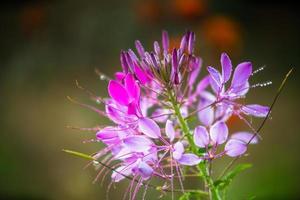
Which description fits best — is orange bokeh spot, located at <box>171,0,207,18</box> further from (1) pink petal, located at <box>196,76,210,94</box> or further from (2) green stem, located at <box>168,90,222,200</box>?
(2) green stem, located at <box>168,90,222,200</box>

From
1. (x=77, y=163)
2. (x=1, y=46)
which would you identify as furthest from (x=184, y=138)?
(x=1, y=46)

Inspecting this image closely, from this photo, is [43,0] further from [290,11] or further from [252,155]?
[252,155]

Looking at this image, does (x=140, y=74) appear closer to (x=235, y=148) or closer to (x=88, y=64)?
(x=235, y=148)

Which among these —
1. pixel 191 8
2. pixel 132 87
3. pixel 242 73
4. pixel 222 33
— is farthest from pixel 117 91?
pixel 191 8

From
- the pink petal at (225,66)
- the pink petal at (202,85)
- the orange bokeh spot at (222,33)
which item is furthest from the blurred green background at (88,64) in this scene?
the pink petal at (225,66)

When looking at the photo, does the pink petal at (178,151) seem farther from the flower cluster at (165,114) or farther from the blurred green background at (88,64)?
the blurred green background at (88,64)
